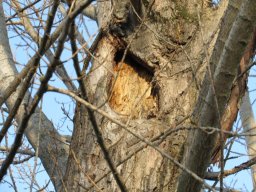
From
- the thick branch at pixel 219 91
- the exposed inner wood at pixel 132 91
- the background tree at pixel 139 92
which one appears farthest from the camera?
the exposed inner wood at pixel 132 91

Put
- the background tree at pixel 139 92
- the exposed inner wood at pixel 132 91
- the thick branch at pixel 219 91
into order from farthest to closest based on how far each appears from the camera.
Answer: the exposed inner wood at pixel 132 91, the background tree at pixel 139 92, the thick branch at pixel 219 91

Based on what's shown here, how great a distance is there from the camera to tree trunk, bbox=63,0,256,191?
133 inches

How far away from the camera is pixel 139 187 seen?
3.31m

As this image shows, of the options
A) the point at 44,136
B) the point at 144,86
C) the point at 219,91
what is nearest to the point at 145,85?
the point at 144,86

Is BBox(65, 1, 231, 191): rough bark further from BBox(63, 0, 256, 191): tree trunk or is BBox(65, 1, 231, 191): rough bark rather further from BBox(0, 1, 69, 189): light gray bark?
BBox(0, 1, 69, 189): light gray bark

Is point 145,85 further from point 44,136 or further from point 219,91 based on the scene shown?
point 219,91

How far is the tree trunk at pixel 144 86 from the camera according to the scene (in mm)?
3377

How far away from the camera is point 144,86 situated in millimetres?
3932

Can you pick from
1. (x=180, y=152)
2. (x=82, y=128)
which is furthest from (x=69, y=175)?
(x=180, y=152)

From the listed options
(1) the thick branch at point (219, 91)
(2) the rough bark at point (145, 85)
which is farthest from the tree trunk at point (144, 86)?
(1) the thick branch at point (219, 91)

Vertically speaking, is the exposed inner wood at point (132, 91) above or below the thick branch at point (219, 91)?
above

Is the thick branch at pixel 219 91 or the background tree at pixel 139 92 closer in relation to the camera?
the thick branch at pixel 219 91

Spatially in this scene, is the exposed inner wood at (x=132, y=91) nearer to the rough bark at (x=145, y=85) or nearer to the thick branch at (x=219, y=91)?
the rough bark at (x=145, y=85)

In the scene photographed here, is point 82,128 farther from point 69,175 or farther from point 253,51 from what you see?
point 253,51
